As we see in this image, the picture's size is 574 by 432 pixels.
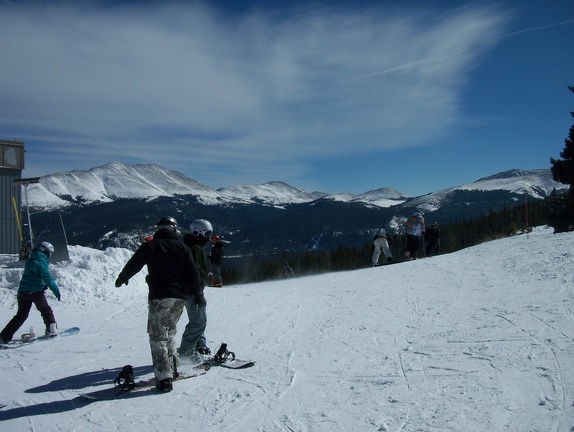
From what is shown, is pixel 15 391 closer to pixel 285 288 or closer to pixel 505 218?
pixel 285 288

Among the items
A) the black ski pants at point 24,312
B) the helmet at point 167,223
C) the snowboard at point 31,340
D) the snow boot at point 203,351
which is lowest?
the snowboard at point 31,340

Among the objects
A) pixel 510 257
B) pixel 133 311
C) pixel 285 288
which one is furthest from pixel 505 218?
pixel 133 311

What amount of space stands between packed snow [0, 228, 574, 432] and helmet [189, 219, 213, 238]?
6.44ft

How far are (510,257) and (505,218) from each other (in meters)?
52.9

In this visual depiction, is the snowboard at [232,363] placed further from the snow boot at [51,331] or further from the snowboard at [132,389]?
the snow boot at [51,331]

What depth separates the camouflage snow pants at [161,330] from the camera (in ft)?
17.9

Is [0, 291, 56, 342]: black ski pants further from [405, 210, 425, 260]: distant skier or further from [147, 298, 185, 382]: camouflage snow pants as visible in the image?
[405, 210, 425, 260]: distant skier

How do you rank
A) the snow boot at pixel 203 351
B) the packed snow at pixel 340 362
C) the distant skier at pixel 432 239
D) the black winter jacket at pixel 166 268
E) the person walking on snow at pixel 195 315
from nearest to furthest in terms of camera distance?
the packed snow at pixel 340 362
the black winter jacket at pixel 166 268
the person walking on snow at pixel 195 315
the snow boot at pixel 203 351
the distant skier at pixel 432 239

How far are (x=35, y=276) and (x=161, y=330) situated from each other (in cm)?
471

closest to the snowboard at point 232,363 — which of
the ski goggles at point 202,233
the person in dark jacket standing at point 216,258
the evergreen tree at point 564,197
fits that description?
the ski goggles at point 202,233

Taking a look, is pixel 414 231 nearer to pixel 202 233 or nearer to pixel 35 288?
pixel 202 233

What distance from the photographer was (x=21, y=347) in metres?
8.27

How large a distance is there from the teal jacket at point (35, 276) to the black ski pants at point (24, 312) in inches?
4.5

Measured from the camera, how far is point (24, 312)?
877 cm
